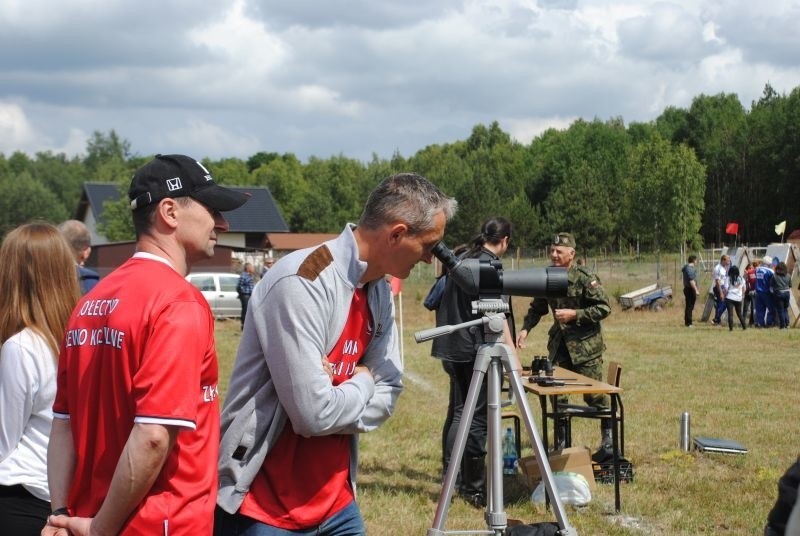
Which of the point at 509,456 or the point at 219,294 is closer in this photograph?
the point at 509,456

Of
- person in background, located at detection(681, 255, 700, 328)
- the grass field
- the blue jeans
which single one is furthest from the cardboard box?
person in background, located at detection(681, 255, 700, 328)

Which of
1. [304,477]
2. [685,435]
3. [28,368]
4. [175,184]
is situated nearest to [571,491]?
[685,435]

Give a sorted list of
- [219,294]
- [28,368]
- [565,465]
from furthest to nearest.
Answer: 1. [219,294]
2. [565,465]
3. [28,368]

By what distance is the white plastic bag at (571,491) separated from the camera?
644 centimetres

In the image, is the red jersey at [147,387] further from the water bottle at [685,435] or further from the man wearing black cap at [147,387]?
the water bottle at [685,435]

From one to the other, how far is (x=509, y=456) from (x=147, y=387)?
18.7ft

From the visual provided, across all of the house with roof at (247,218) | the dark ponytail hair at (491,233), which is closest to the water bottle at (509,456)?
the dark ponytail hair at (491,233)

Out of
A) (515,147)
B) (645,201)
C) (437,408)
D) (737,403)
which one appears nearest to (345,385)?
(437,408)

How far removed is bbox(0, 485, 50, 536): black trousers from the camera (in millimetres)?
2922

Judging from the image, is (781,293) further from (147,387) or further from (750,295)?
(147,387)

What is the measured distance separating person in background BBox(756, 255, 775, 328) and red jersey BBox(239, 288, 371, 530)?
21209 mm

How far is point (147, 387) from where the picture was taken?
2.06 m

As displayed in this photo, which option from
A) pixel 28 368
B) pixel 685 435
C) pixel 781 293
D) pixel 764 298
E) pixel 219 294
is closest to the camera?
pixel 28 368

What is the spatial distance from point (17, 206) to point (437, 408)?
83611 mm
